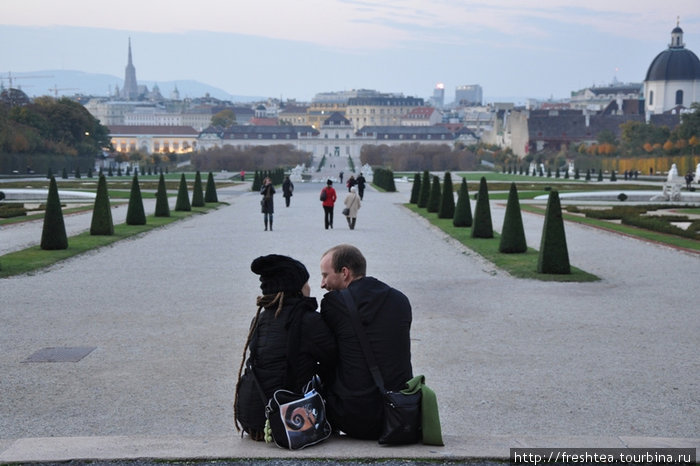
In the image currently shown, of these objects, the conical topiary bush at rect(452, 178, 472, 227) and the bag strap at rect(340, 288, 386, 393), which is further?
the conical topiary bush at rect(452, 178, 472, 227)

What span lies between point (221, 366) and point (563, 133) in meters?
100

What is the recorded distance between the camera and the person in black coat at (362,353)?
15.6 ft

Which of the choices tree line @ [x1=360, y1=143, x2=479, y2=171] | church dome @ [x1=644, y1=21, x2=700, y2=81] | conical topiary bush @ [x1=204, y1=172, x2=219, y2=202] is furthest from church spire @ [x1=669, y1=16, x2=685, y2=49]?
conical topiary bush @ [x1=204, y1=172, x2=219, y2=202]

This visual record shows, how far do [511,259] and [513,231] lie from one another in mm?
996

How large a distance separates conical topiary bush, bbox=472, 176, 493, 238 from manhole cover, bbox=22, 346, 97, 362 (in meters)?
11.3

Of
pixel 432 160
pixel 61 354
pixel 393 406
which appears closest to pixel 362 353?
pixel 393 406

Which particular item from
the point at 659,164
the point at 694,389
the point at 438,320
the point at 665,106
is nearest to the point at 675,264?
the point at 438,320

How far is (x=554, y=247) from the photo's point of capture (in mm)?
12859

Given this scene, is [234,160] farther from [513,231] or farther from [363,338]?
[363,338]

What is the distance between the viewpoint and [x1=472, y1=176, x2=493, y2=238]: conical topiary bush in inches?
715

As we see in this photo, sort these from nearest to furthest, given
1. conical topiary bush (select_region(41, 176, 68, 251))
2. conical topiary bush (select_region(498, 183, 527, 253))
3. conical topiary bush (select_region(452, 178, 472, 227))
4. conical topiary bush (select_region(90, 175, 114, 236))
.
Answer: conical topiary bush (select_region(498, 183, 527, 253)) → conical topiary bush (select_region(41, 176, 68, 251)) → conical topiary bush (select_region(90, 175, 114, 236)) → conical topiary bush (select_region(452, 178, 472, 227))

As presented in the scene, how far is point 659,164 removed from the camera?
64312 mm

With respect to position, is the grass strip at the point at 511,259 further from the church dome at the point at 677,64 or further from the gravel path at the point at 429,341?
the church dome at the point at 677,64

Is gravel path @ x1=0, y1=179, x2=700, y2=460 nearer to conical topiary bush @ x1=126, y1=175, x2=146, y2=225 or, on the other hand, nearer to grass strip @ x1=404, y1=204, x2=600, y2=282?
grass strip @ x1=404, y1=204, x2=600, y2=282
